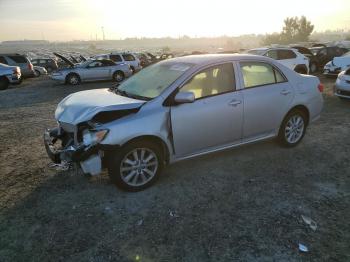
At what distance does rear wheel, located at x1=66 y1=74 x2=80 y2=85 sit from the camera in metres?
18.5

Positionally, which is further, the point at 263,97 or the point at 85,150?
the point at 263,97

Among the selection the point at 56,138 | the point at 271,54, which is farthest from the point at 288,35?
the point at 56,138

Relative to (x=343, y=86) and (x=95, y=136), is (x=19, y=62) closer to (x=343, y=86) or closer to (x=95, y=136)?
(x=343, y=86)

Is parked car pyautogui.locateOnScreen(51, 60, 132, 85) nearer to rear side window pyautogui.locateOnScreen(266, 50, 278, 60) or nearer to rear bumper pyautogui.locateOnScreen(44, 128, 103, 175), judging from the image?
rear side window pyautogui.locateOnScreen(266, 50, 278, 60)

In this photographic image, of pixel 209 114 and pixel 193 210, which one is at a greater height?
pixel 209 114

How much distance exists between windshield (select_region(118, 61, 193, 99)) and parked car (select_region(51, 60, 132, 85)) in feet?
45.1

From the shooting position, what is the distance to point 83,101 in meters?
4.96

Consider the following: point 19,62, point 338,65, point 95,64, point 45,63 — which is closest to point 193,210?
point 338,65

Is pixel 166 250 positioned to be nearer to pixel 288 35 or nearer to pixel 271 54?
pixel 271 54

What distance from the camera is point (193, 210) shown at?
418 cm

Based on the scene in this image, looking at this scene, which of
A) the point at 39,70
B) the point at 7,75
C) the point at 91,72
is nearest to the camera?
the point at 7,75

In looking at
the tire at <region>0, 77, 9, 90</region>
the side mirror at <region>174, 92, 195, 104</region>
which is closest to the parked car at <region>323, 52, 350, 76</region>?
the side mirror at <region>174, 92, 195, 104</region>

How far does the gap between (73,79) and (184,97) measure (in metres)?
15.3

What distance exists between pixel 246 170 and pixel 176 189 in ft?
4.09
